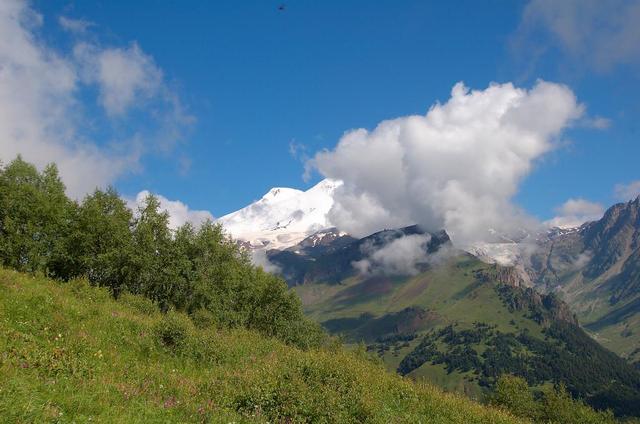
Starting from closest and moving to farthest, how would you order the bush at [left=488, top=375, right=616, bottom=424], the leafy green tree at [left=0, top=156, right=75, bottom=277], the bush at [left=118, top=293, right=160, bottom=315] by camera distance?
1. the bush at [left=118, top=293, right=160, bottom=315]
2. the leafy green tree at [left=0, top=156, right=75, bottom=277]
3. the bush at [left=488, top=375, right=616, bottom=424]

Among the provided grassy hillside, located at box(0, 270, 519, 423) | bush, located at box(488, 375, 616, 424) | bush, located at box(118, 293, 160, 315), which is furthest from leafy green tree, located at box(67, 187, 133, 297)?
bush, located at box(488, 375, 616, 424)

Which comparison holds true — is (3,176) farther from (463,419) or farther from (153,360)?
(463,419)

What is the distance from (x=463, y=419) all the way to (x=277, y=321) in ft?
180

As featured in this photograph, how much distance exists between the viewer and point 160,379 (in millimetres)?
18000

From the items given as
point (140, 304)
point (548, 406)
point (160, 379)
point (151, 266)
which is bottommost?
point (548, 406)

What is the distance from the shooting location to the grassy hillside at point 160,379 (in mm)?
13672

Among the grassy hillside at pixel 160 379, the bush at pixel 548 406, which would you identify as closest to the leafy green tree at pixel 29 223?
the grassy hillside at pixel 160 379

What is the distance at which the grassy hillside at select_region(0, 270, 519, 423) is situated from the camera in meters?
13.7

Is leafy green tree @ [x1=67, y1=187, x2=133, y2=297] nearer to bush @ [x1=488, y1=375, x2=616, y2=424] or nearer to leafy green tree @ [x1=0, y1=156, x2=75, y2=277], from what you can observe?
leafy green tree @ [x1=0, y1=156, x2=75, y2=277]

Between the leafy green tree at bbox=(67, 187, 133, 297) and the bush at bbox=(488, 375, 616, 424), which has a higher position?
the leafy green tree at bbox=(67, 187, 133, 297)

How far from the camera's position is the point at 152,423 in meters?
13.2

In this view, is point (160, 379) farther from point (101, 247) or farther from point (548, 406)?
point (548, 406)

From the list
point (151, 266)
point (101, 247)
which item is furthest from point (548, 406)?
point (101, 247)

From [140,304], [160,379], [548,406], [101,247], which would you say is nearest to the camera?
[160,379]
